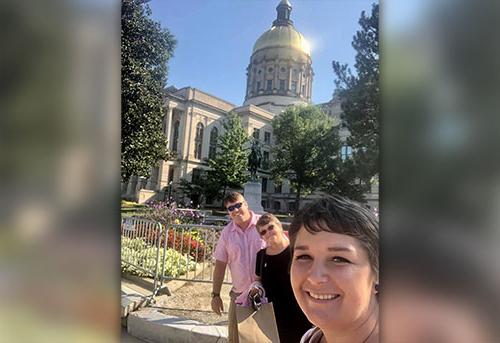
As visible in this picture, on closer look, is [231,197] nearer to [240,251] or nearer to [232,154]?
[240,251]

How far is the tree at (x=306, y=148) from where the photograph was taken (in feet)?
2.00

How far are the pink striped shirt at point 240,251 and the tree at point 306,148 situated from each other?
40.0 inches

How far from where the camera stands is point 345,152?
551 millimetres

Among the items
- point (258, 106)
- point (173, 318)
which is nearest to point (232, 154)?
point (258, 106)

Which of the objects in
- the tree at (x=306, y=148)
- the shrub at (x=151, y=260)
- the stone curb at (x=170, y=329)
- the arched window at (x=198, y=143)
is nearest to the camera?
the tree at (x=306, y=148)

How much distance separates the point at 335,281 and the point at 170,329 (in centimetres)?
233

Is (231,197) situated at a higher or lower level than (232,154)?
lower

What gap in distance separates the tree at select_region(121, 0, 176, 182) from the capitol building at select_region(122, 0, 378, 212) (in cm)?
4

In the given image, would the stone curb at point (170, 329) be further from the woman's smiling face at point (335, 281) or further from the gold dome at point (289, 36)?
the gold dome at point (289, 36)

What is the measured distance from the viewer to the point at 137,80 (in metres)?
0.75

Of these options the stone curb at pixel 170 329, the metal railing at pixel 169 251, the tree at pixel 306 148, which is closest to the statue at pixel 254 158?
the tree at pixel 306 148
